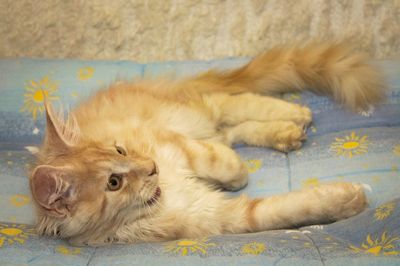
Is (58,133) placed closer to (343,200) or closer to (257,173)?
(257,173)

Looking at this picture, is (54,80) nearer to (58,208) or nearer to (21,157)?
(21,157)

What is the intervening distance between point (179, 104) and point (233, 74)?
0.29m

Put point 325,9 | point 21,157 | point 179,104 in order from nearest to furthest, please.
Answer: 1. point 179,104
2. point 21,157
3. point 325,9

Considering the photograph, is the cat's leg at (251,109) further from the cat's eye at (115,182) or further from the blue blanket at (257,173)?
the cat's eye at (115,182)

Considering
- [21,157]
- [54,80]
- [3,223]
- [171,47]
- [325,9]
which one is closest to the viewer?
[3,223]

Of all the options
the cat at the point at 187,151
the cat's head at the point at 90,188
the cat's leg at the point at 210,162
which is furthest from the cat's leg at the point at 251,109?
the cat's head at the point at 90,188

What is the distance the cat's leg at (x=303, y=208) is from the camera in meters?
1.59

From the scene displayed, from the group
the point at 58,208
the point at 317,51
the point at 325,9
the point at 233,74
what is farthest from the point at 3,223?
the point at 325,9

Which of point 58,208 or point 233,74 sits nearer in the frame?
point 58,208

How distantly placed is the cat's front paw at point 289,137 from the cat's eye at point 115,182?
2.35 feet

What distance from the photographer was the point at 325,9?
2656 mm

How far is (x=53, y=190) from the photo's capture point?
1.44 m

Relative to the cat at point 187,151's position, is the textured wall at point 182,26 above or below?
above

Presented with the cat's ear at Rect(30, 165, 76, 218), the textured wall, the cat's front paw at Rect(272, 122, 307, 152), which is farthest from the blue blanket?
the textured wall
